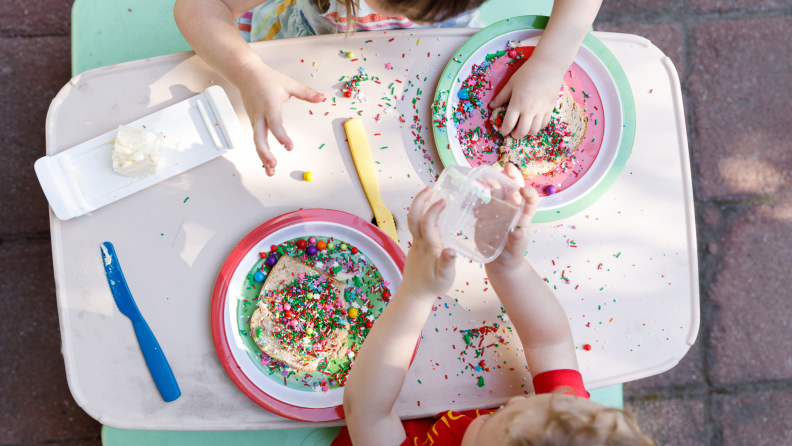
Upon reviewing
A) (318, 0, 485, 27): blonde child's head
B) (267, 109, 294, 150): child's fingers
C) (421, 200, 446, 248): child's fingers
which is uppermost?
(318, 0, 485, 27): blonde child's head

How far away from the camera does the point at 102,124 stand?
0.87 metres

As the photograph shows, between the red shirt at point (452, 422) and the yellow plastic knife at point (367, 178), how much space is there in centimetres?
36

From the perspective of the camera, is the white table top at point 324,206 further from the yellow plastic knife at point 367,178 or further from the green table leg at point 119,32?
the green table leg at point 119,32

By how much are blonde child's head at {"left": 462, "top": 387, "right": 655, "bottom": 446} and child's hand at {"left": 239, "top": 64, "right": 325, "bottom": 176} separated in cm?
59

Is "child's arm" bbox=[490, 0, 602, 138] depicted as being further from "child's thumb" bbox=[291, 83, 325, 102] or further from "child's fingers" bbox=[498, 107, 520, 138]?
"child's thumb" bbox=[291, 83, 325, 102]

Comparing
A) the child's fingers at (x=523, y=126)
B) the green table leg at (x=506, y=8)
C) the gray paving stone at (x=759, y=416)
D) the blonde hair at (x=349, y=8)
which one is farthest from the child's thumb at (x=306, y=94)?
the gray paving stone at (x=759, y=416)

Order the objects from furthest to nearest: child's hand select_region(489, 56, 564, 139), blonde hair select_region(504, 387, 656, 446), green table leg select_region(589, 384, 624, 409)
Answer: green table leg select_region(589, 384, 624, 409), child's hand select_region(489, 56, 564, 139), blonde hair select_region(504, 387, 656, 446)

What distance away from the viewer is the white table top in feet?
2.81

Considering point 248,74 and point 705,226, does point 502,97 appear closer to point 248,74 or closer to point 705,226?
point 248,74

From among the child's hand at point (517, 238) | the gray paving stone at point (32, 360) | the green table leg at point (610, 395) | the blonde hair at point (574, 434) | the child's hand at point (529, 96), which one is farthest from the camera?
the gray paving stone at point (32, 360)

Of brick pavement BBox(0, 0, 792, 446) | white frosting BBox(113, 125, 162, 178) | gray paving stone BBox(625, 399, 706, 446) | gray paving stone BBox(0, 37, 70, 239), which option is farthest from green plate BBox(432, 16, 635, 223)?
gray paving stone BBox(0, 37, 70, 239)

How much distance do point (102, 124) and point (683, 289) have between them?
117 centimetres

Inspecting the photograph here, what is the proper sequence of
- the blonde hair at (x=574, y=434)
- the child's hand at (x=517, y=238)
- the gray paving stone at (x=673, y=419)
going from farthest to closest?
the gray paving stone at (x=673, y=419), the child's hand at (x=517, y=238), the blonde hair at (x=574, y=434)

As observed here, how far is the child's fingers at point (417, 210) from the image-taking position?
0.73 metres
